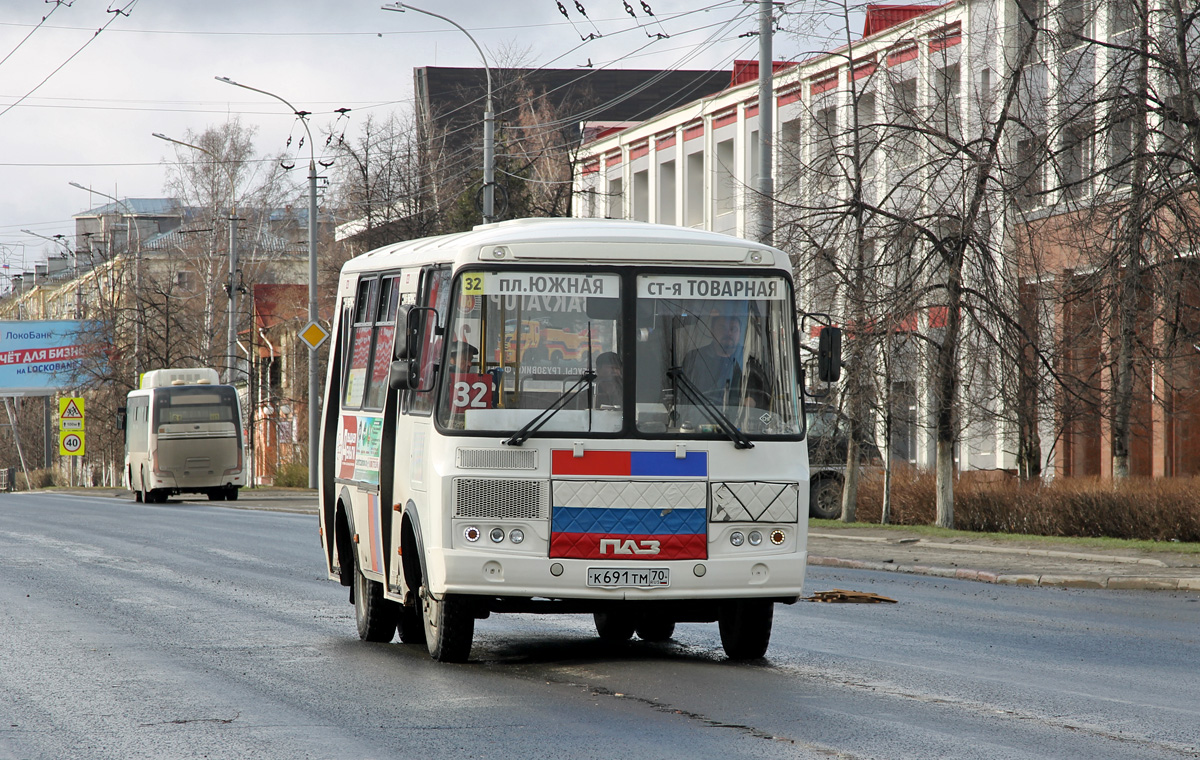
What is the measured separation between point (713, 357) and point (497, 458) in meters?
1.51

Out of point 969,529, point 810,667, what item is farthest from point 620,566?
point 969,529

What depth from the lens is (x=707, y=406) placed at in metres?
10.1

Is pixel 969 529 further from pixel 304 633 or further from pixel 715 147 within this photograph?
pixel 715 147

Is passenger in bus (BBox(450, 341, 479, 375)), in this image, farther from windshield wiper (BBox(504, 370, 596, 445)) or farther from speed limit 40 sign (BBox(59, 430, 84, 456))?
speed limit 40 sign (BBox(59, 430, 84, 456))

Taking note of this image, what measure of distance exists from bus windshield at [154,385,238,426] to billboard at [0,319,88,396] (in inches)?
1171

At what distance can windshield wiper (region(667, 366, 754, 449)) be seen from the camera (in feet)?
32.9

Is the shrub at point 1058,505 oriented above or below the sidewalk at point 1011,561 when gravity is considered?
above

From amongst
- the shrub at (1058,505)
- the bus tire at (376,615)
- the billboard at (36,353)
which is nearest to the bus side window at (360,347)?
the bus tire at (376,615)

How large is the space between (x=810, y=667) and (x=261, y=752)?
4044 millimetres

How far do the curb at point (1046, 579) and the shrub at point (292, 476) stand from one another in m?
34.5

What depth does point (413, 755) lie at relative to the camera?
7227 millimetres

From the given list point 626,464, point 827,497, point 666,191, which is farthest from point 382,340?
point 666,191

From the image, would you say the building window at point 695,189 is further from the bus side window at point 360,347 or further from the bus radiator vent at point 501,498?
the bus radiator vent at point 501,498

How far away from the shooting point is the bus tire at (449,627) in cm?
1015
